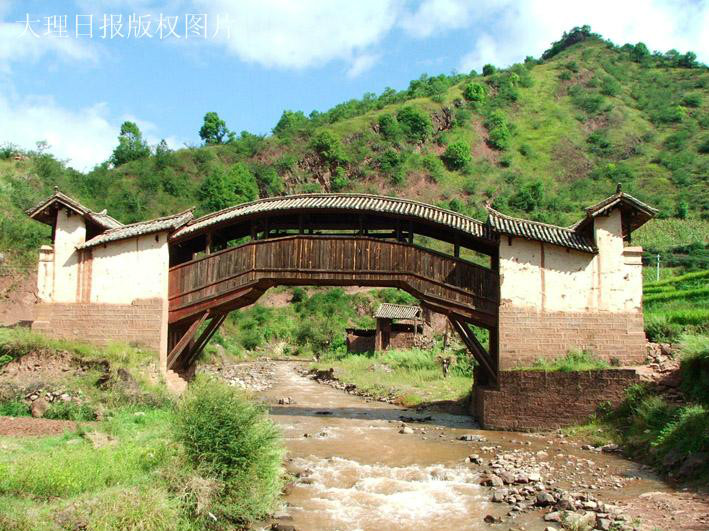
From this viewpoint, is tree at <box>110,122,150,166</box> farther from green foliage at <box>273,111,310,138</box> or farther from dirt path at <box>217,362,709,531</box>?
dirt path at <box>217,362,709,531</box>

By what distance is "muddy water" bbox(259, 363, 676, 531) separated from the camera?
1027cm

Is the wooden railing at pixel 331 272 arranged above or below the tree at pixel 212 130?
below

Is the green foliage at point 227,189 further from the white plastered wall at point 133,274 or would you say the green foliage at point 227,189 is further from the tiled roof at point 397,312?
the white plastered wall at point 133,274

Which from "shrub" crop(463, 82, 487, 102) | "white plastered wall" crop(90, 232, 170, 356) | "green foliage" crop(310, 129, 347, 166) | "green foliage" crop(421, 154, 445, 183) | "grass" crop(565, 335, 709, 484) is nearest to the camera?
"grass" crop(565, 335, 709, 484)

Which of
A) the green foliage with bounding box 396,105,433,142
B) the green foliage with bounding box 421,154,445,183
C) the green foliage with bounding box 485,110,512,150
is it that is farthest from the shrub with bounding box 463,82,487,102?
the green foliage with bounding box 421,154,445,183

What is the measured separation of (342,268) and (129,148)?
54728 mm

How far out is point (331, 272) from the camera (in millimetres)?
18594

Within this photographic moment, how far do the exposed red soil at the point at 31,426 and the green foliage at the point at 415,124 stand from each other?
64.3m

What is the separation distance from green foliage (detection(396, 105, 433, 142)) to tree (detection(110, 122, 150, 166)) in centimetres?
2730

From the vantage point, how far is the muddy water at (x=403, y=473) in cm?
1027

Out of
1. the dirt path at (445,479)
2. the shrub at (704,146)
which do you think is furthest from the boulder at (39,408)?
the shrub at (704,146)

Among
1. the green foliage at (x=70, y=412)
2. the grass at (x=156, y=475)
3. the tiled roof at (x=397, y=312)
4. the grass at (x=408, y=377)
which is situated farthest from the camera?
the tiled roof at (x=397, y=312)

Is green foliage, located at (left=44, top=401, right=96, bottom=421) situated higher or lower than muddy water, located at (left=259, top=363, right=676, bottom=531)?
higher

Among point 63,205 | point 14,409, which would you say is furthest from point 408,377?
point 14,409
